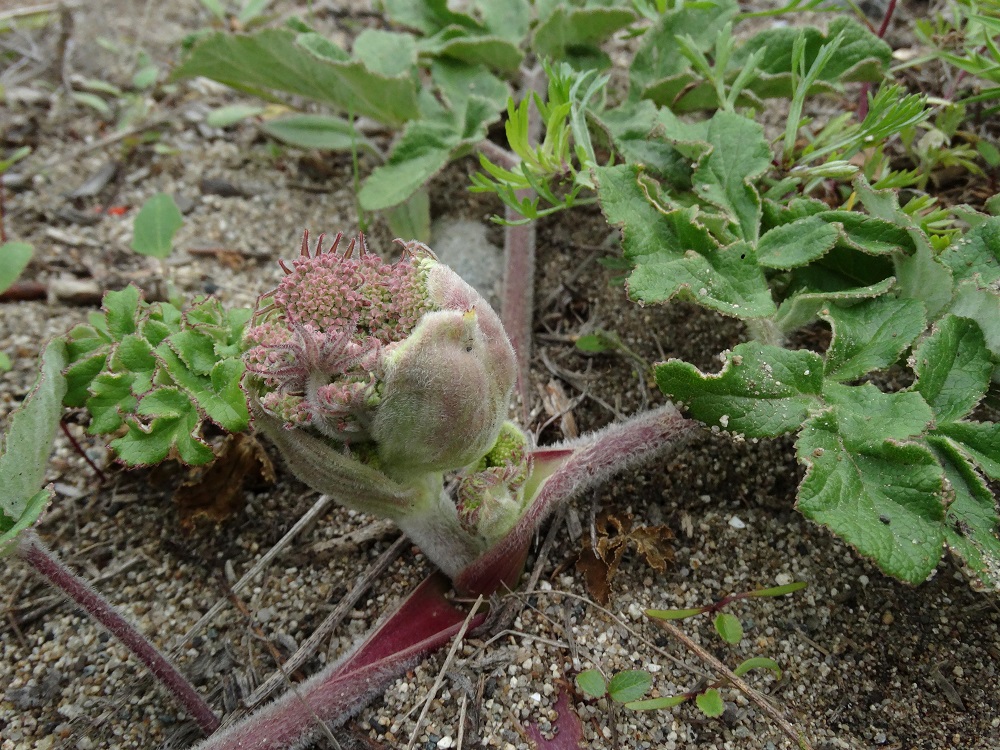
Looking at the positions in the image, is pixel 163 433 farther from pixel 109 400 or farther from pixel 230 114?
pixel 230 114

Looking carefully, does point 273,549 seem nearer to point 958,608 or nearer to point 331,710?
point 331,710

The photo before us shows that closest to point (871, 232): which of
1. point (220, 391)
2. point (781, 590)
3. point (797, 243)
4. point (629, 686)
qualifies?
point (797, 243)

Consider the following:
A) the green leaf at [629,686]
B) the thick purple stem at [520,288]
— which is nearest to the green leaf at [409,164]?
the thick purple stem at [520,288]

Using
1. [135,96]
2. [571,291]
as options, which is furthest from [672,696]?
[135,96]

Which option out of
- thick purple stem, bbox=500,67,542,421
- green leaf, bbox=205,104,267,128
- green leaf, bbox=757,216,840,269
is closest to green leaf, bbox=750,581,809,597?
green leaf, bbox=757,216,840,269

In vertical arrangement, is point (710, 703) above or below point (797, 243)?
below

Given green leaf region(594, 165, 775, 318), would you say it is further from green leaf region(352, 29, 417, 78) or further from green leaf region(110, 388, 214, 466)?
green leaf region(352, 29, 417, 78)
